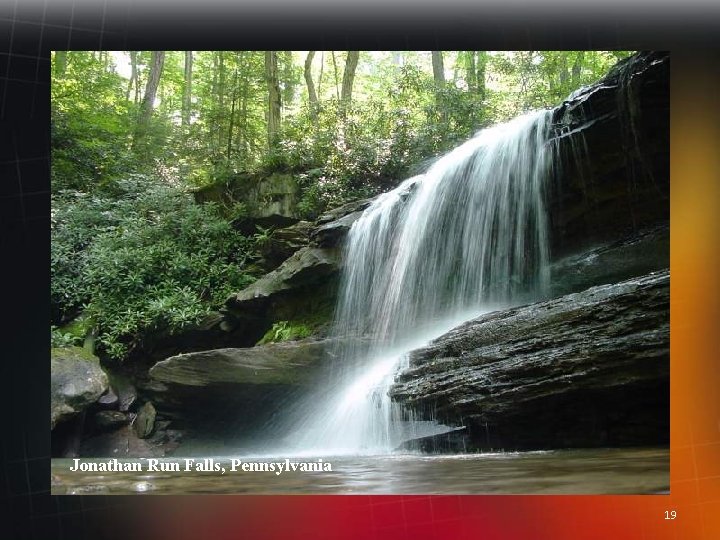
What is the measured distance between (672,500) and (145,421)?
2.97 meters

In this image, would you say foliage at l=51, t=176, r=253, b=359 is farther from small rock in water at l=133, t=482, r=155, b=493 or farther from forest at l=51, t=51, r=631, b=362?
small rock in water at l=133, t=482, r=155, b=493

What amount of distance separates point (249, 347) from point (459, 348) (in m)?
1.34

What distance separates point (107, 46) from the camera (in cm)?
304

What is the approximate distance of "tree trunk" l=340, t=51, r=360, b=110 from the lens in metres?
3.03

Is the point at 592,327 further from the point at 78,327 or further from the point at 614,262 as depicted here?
the point at 78,327

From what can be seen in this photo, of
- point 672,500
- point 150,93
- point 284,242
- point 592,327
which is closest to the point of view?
point 672,500

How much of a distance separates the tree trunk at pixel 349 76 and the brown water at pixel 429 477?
2.10m

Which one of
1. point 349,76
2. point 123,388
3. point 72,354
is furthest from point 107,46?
point 123,388

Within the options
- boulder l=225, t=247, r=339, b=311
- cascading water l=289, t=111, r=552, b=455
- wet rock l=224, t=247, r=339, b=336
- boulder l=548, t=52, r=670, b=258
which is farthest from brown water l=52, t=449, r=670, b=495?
boulder l=548, t=52, r=670, b=258

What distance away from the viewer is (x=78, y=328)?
127 inches

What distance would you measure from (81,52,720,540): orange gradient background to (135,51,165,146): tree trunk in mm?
2213

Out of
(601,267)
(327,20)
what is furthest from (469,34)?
(601,267)

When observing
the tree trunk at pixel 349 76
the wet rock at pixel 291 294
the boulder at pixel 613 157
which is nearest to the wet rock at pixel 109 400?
the wet rock at pixel 291 294

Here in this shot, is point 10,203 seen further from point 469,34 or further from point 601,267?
point 601,267
